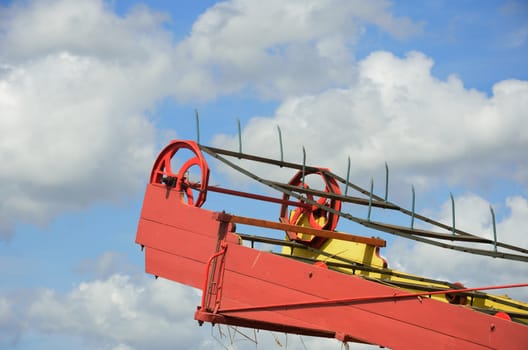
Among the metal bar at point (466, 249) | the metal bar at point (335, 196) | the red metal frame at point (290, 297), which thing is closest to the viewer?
the red metal frame at point (290, 297)

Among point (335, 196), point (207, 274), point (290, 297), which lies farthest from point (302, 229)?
point (207, 274)

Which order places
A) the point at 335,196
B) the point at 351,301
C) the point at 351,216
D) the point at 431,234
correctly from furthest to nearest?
the point at 335,196, the point at 431,234, the point at 351,216, the point at 351,301

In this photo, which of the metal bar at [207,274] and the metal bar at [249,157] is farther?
the metal bar at [249,157]

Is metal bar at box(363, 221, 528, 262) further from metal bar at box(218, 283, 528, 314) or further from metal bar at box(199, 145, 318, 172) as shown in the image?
metal bar at box(199, 145, 318, 172)

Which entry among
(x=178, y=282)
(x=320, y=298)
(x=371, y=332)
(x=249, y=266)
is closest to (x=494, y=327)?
(x=371, y=332)

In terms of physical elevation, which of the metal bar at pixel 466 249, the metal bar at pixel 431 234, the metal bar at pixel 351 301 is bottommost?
the metal bar at pixel 351 301

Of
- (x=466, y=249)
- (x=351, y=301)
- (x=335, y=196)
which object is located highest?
(x=335, y=196)

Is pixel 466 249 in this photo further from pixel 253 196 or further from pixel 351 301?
pixel 253 196

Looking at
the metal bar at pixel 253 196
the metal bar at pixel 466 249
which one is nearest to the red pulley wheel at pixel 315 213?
the metal bar at pixel 253 196

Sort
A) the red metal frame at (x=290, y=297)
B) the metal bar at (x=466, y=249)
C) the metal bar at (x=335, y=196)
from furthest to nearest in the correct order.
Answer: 1. the metal bar at (x=335, y=196)
2. the metal bar at (x=466, y=249)
3. the red metal frame at (x=290, y=297)

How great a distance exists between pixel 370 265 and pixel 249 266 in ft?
8.32

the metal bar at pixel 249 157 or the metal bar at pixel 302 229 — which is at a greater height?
the metal bar at pixel 249 157

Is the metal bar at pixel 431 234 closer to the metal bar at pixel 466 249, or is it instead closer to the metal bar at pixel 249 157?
the metal bar at pixel 466 249

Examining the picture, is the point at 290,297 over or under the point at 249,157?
under
